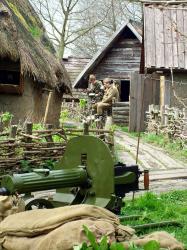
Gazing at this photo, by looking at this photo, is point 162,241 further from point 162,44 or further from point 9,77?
point 162,44

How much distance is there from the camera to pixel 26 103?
15.2 m

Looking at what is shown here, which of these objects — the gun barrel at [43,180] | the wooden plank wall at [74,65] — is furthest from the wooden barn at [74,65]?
the gun barrel at [43,180]

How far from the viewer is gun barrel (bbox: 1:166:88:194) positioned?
184 inches

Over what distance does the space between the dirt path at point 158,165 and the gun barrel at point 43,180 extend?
3.37m

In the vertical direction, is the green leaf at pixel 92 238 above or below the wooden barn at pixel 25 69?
below

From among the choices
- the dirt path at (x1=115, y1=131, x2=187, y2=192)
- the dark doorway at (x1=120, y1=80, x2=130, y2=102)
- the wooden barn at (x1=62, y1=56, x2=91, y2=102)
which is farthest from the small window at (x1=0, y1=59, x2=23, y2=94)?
the wooden barn at (x1=62, y1=56, x2=91, y2=102)

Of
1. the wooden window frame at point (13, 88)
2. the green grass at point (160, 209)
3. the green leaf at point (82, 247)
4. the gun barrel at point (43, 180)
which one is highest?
the wooden window frame at point (13, 88)

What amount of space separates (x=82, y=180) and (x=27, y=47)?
9.38m

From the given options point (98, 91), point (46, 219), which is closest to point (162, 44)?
point (98, 91)

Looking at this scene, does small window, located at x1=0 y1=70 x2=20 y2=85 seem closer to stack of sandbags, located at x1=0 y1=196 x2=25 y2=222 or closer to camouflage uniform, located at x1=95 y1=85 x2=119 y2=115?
camouflage uniform, located at x1=95 y1=85 x2=119 y2=115

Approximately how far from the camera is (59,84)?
659 inches

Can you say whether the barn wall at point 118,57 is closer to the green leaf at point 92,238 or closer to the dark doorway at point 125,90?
the dark doorway at point 125,90

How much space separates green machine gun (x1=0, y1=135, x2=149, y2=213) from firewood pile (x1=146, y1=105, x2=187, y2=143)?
30.3ft

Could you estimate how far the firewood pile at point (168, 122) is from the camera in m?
15.2
